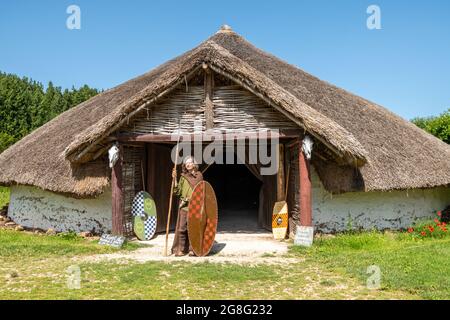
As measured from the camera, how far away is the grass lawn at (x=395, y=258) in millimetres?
5047

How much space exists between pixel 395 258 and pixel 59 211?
7.37 m

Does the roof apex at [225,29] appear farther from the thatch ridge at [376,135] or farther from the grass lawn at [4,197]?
the grass lawn at [4,197]

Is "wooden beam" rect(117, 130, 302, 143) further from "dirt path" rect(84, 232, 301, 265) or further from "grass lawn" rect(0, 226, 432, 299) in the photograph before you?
"grass lawn" rect(0, 226, 432, 299)

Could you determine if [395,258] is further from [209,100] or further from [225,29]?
[225,29]

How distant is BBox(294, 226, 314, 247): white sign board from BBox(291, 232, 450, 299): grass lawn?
16 centimetres

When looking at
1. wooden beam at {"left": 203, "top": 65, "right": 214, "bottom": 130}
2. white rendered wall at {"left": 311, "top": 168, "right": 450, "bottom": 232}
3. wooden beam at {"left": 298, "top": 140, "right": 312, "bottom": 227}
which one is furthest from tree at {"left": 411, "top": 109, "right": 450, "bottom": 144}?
wooden beam at {"left": 203, "top": 65, "right": 214, "bottom": 130}

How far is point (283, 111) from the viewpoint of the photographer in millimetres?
7719

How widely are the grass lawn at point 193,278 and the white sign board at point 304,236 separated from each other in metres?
0.27

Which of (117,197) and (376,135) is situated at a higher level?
(376,135)

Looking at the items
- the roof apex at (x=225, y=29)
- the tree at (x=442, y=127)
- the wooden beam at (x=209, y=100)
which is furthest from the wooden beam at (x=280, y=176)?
the tree at (x=442, y=127)

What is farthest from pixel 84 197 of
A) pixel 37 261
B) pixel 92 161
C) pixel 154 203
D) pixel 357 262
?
pixel 357 262

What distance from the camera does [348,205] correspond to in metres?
8.94

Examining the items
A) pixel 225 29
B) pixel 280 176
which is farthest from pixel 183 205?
pixel 225 29
